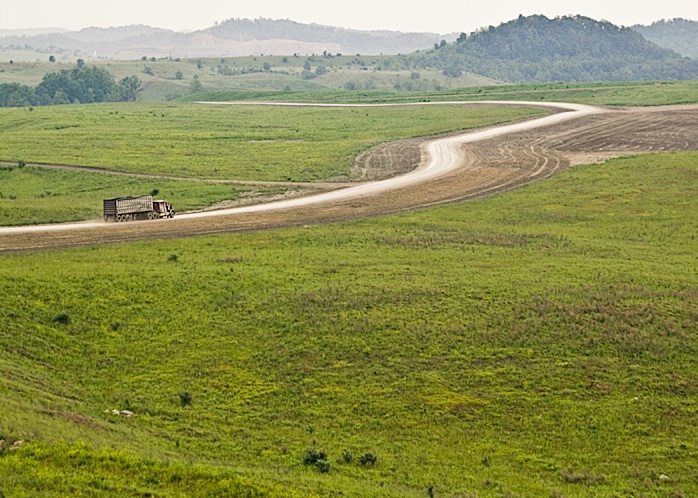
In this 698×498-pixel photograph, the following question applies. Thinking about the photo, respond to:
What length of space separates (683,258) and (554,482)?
31293 mm

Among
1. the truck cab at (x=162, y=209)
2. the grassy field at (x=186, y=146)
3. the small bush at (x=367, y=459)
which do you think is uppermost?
the grassy field at (x=186, y=146)

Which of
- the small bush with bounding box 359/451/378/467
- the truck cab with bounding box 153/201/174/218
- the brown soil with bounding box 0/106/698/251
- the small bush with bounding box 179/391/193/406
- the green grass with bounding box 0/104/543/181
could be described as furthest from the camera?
the green grass with bounding box 0/104/543/181

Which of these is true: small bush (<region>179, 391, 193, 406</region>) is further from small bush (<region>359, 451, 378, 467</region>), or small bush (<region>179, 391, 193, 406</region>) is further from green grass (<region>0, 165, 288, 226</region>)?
green grass (<region>0, 165, 288, 226</region>)

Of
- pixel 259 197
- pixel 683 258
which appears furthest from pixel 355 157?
pixel 683 258

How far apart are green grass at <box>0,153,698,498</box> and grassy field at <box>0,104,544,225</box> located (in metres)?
21.0

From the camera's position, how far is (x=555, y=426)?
34.9 metres

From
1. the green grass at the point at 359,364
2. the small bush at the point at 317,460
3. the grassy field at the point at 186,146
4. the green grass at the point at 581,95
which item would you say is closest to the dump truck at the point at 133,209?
the grassy field at the point at 186,146

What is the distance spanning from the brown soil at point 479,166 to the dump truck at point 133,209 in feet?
5.69

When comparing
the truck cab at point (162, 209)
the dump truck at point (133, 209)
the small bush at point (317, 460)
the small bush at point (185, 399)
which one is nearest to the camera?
the small bush at point (317, 460)

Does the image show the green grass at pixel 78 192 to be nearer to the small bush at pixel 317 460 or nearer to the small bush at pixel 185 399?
the small bush at pixel 185 399

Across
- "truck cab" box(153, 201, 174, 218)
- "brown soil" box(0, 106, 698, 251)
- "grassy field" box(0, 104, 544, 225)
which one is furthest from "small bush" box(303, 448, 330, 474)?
"grassy field" box(0, 104, 544, 225)

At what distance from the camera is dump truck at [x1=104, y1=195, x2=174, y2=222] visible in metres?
65.9

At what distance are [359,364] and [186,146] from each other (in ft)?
256

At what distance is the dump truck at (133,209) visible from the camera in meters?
65.9
